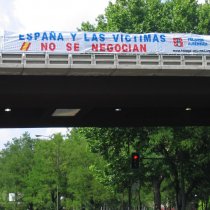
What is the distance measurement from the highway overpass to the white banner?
0.68 metres

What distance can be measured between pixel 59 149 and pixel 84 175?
636cm

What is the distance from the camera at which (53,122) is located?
36.8 m

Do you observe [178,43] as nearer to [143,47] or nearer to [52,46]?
[143,47]

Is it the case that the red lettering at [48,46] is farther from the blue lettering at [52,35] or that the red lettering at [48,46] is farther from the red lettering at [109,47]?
the red lettering at [109,47]

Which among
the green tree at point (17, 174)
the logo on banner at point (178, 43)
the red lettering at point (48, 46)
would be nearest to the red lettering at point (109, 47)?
the red lettering at point (48, 46)

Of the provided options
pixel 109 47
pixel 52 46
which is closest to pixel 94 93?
pixel 109 47

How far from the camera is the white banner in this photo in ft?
91.9

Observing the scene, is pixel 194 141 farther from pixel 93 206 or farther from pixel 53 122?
pixel 93 206

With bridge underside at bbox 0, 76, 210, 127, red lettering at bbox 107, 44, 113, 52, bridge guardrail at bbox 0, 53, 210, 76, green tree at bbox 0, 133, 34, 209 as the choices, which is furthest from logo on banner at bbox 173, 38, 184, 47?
green tree at bbox 0, 133, 34, 209

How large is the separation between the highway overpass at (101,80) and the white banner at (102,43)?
684 millimetres

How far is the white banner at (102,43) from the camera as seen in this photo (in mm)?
28000

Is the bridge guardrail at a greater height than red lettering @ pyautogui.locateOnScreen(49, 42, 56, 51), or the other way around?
red lettering @ pyautogui.locateOnScreen(49, 42, 56, 51)

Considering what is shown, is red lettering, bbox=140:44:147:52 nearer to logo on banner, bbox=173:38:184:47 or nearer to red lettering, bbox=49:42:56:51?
logo on banner, bbox=173:38:184:47

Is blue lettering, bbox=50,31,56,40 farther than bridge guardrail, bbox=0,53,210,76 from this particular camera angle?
Yes
